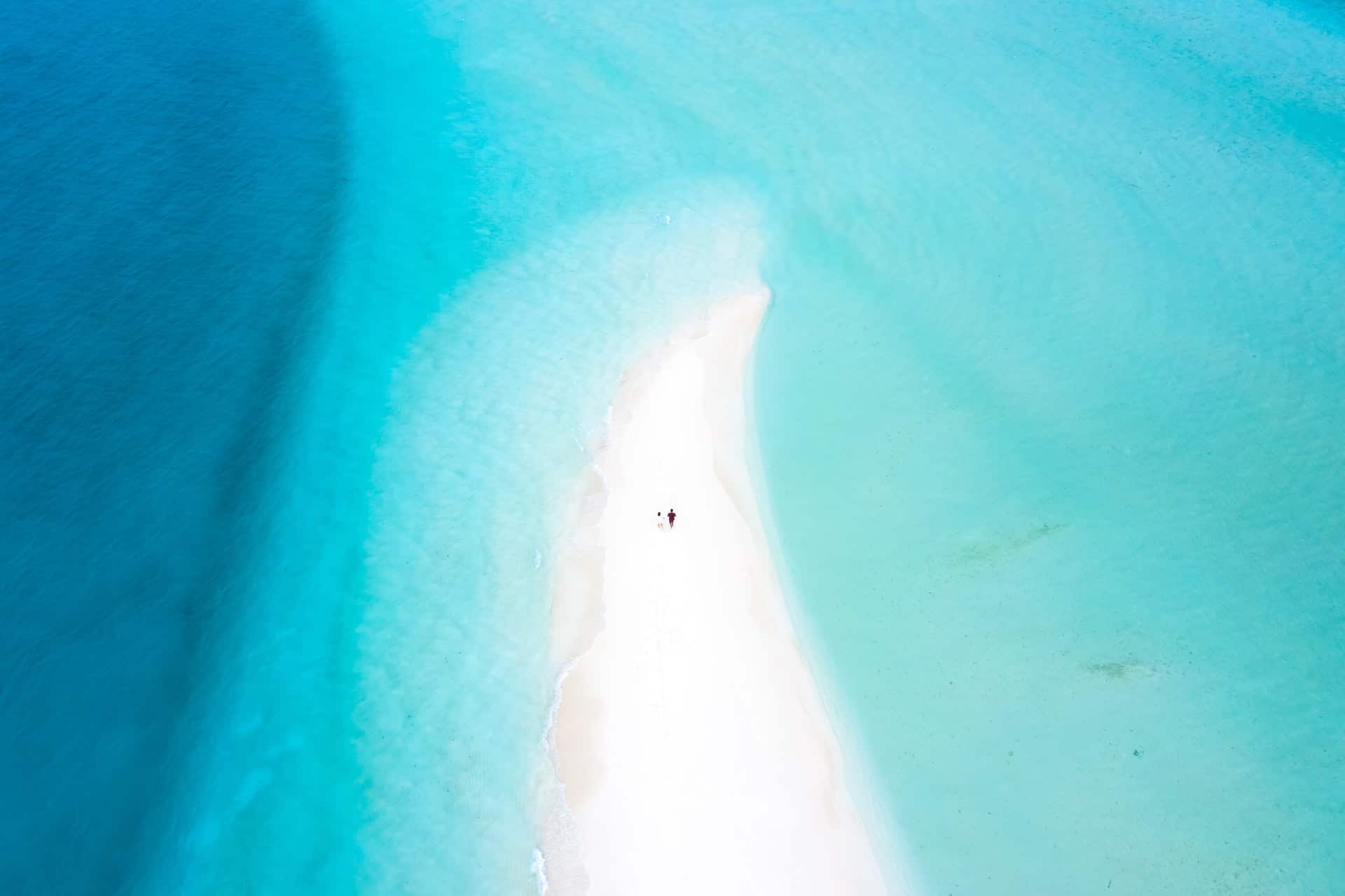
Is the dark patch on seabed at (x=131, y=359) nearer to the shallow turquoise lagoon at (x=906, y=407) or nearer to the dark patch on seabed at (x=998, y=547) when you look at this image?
the shallow turquoise lagoon at (x=906, y=407)

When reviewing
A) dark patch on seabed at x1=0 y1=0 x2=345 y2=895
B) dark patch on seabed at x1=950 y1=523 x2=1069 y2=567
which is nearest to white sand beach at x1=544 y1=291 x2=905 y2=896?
dark patch on seabed at x1=950 y1=523 x2=1069 y2=567

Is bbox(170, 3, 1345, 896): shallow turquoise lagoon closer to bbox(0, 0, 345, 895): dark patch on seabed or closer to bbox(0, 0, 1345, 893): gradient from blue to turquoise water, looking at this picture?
bbox(0, 0, 1345, 893): gradient from blue to turquoise water

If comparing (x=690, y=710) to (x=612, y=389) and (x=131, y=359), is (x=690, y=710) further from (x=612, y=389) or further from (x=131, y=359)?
(x=131, y=359)

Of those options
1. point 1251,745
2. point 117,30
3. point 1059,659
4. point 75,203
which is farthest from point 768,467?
point 117,30

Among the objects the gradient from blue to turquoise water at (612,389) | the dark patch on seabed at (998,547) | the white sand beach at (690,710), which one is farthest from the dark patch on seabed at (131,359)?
the dark patch on seabed at (998,547)

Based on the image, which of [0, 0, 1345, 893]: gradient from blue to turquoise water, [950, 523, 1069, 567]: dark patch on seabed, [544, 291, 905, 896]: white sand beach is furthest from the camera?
[950, 523, 1069, 567]: dark patch on seabed

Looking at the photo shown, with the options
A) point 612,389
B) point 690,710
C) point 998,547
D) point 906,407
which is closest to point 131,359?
point 612,389
